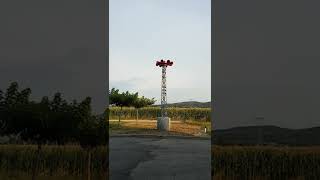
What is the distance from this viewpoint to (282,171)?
21.3 feet

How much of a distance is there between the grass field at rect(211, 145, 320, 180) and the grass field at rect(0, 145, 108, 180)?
1703 millimetres

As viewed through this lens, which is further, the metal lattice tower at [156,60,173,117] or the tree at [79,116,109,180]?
the metal lattice tower at [156,60,173,117]

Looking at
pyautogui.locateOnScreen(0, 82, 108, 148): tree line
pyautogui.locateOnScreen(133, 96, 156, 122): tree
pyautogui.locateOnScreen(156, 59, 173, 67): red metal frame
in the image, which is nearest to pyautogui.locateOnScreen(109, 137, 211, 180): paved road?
pyautogui.locateOnScreen(0, 82, 108, 148): tree line

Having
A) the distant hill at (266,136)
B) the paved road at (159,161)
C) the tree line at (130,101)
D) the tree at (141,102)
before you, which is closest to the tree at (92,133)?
the paved road at (159,161)

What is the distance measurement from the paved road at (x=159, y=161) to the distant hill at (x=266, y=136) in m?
0.63

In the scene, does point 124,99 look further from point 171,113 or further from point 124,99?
point 171,113

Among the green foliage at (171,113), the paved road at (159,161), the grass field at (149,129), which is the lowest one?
the paved road at (159,161)

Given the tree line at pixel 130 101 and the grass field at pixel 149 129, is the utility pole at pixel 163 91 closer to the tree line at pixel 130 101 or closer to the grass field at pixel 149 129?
the grass field at pixel 149 129

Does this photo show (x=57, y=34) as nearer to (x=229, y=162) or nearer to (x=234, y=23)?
(x=234, y=23)

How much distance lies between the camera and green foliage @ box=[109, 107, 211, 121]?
18.9 metres

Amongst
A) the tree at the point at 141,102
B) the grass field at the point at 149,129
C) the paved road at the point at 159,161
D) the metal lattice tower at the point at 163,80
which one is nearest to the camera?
the paved road at the point at 159,161

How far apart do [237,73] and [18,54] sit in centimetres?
309

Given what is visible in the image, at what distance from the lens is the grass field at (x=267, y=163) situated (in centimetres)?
646

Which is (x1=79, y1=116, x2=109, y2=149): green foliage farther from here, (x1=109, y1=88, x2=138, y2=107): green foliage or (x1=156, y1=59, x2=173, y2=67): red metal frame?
(x1=109, y1=88, x2=138, y2=107): green foliage
